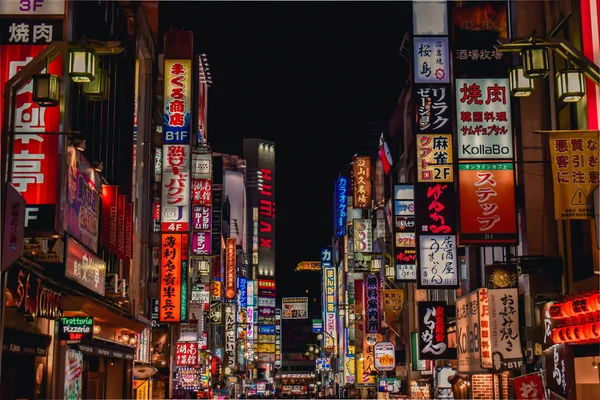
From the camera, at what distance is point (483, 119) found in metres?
21.8

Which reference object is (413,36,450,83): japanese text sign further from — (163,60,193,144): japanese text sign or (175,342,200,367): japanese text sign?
(175,342,200,367): japanese text sign

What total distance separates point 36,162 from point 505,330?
12.2 metres

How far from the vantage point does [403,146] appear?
164 ft

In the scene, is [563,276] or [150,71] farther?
[150,71]

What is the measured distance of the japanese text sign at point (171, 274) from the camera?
32844mm

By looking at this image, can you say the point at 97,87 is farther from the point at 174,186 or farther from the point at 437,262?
the point at 174,186

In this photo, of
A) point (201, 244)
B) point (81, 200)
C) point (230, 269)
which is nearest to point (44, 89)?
point (81, 200)

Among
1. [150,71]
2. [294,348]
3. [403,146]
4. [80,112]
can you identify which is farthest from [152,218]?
[294,348]

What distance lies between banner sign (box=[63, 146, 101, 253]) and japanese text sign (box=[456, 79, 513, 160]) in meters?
9.74

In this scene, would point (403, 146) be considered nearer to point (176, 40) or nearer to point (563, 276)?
point (176, 40)

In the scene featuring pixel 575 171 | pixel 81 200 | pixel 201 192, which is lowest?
pixel 575 171

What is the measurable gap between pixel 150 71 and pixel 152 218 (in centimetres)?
675

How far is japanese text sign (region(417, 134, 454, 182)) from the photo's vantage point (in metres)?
23.8

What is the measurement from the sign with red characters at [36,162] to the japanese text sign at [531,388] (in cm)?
Result: 1017
